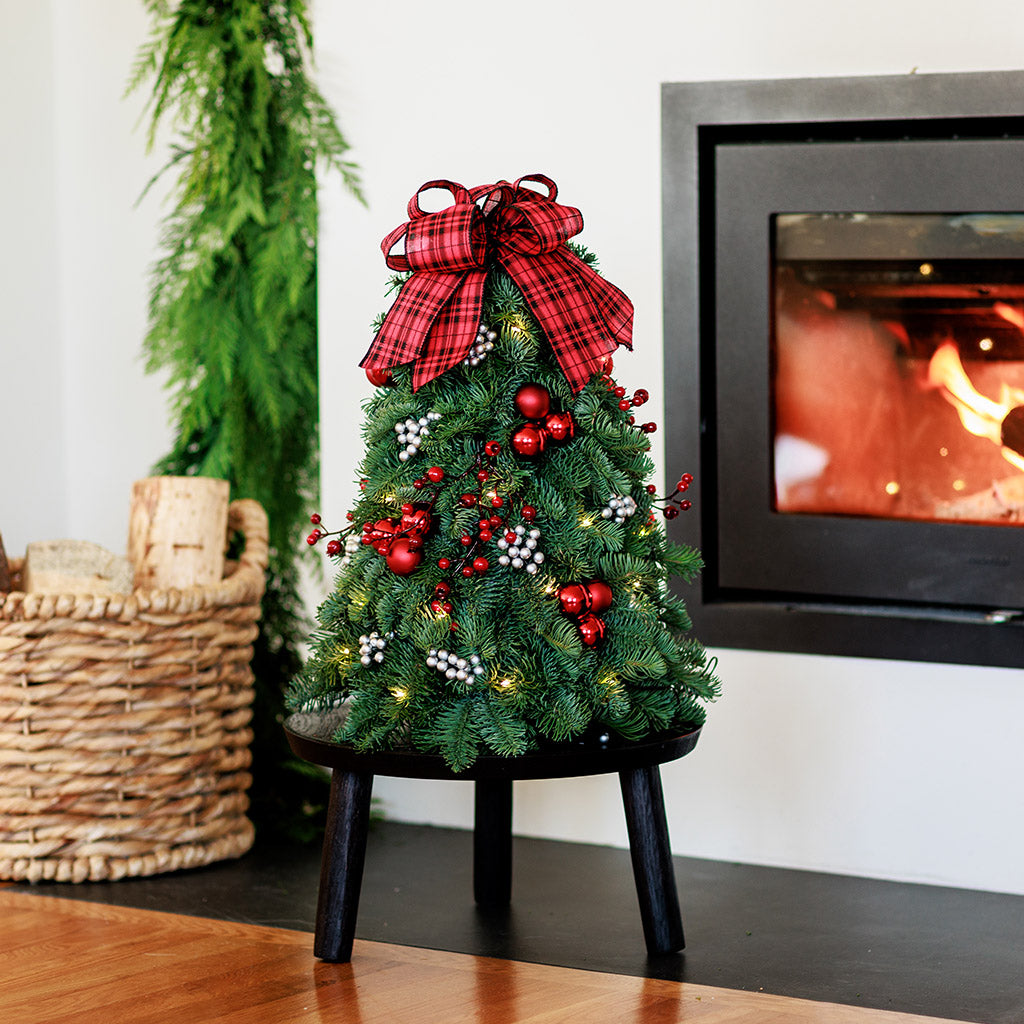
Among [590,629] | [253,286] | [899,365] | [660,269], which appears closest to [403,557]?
[590,629]

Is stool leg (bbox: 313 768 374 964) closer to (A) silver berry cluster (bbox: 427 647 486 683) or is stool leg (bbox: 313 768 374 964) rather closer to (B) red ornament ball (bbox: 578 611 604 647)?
(A) silver berry cluster (bbox: 427 647 486 683)

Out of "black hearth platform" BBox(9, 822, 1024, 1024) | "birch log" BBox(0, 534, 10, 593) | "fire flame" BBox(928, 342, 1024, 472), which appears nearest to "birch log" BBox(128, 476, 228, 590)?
"birch log" BBox(0, 534, 10, 593)

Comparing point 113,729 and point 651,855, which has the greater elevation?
point 113,729

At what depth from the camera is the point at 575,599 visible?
1618 millimetres

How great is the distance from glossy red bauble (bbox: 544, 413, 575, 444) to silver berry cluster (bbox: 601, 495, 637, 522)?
9 cm

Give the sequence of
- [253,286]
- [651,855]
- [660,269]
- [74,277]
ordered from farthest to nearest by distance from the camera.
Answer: [74,277] → [253,286] → [660,269] → [651,855]

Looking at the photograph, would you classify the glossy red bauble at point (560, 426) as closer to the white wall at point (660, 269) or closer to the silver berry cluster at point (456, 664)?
the silver berry cluster at point (456, 664)

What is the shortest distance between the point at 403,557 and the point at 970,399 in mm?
916

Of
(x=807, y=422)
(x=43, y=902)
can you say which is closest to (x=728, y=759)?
(x=807, y=422)

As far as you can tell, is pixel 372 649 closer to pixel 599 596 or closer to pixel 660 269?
pixel 599 596

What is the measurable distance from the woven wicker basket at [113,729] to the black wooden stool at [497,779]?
40 cm

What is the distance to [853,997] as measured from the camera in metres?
1.64

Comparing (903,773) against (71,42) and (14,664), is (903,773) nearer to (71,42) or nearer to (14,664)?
(14,664)

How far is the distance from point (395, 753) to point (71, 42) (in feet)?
6.10
